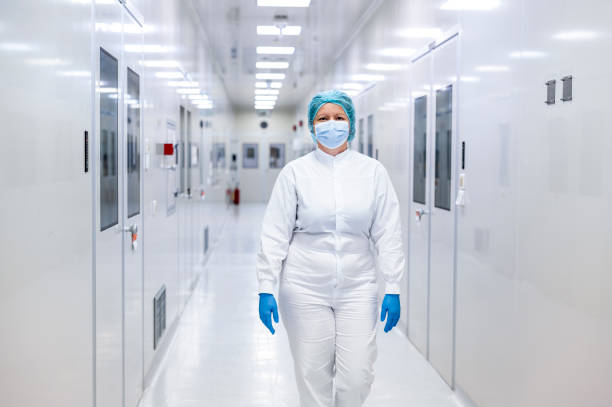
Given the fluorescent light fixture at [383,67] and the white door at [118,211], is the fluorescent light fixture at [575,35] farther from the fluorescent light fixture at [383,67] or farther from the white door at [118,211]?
the fluorescent light fixture at [383,67]

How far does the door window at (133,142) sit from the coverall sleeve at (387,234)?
1475 millimetres

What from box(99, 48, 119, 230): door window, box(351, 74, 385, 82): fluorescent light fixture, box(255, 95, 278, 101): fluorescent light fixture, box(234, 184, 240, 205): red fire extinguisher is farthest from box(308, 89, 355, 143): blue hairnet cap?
box(234, 184, 240, 205): red fire extinguisher

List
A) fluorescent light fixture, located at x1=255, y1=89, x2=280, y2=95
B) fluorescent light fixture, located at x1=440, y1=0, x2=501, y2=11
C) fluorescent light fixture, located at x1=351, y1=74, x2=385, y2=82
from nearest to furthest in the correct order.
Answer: fluorescent light fixture, located at x1=440, y1=0, x2=501, y2=11 → fluorescent light fixture, located at x1=351, y1=74, x2=385, y2=82 → fluorescent light fixture, located at x1=255, y1=89, x2=280, y2=95

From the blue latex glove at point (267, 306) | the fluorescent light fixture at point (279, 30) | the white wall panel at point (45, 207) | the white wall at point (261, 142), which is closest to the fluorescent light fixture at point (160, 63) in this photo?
the white wall panel at point (45, 207)

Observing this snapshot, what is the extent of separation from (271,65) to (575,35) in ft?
29.5

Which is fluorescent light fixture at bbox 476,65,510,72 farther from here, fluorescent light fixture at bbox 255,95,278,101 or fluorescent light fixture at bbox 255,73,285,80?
fluorescent light fixture at bbox 255,95,278,101

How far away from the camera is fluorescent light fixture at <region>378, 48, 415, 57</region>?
16.7ft

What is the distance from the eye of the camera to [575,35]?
90.9 inches

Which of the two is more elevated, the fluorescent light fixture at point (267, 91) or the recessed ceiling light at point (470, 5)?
the fluorescent light fixture at point (267, 91)

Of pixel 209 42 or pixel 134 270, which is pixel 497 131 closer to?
pixel 134 270

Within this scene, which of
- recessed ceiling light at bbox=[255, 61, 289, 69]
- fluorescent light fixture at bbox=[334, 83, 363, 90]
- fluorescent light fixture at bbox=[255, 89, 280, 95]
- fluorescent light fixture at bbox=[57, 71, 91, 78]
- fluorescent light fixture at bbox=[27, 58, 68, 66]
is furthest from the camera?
fluorescent light fixture at bbox=[255, 89, 280, 95]

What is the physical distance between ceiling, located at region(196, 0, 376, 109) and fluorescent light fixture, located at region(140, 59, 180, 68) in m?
1.79

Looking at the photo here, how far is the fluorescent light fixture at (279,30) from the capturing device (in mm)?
7751

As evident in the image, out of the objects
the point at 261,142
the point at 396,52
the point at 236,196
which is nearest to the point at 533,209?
the point at 396,52
